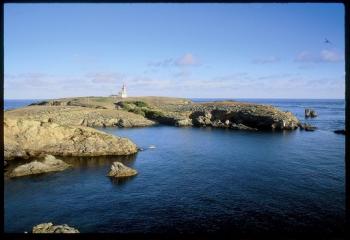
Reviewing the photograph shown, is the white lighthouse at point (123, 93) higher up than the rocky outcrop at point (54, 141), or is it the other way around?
the white lighthouse at point (123, 93)

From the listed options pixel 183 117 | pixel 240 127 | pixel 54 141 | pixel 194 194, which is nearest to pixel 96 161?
pixel 54 141

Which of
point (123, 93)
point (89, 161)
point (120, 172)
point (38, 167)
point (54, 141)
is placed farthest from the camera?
point (123, 93)

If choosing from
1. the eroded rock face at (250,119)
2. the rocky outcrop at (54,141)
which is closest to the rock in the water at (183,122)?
the eroded rock face at (250,119)

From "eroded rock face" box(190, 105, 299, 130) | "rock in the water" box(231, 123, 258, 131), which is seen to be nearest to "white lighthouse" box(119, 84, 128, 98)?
"eroded rock face" box(190, 105, 299, 130)

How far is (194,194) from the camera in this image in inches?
1510

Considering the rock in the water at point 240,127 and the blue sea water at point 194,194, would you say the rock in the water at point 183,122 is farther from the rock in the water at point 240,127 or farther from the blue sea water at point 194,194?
the blue sea water at point 194,194

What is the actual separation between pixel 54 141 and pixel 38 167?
13529mm

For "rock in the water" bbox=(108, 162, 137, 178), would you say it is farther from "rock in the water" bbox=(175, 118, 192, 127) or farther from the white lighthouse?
the white lighthouse

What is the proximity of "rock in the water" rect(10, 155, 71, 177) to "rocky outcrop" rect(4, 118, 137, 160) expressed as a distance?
883 centimetres

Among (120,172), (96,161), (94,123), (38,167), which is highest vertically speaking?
(94,123)

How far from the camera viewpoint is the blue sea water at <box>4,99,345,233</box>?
30.4 m

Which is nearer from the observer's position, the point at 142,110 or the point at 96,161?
the point at 96,161

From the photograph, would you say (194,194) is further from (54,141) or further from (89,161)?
(54,141)

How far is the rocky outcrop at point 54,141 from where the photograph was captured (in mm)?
57625
